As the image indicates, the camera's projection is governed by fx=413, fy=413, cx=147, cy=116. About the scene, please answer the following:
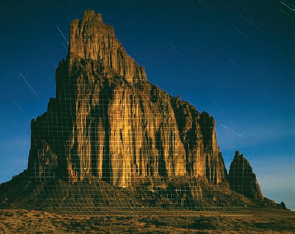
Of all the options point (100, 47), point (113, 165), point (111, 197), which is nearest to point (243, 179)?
point (113, 165)

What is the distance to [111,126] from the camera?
4454 inches

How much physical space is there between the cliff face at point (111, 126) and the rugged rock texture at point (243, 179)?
13.6 ft

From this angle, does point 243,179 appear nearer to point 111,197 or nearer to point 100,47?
point 111,197

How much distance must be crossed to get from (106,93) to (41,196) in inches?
1437

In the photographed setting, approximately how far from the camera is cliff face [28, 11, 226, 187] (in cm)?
10725

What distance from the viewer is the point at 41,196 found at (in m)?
91.6

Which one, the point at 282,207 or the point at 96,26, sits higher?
the point at 96,26

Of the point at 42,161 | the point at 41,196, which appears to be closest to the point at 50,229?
the point at 41,196

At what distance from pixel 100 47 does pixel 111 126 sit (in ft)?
101

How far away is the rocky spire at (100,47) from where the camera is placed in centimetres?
12519

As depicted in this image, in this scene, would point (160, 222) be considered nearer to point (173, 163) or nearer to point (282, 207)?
point (173, 163)

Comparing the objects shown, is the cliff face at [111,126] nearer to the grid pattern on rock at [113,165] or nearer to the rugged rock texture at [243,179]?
the grid pattern on rock at [113,165]

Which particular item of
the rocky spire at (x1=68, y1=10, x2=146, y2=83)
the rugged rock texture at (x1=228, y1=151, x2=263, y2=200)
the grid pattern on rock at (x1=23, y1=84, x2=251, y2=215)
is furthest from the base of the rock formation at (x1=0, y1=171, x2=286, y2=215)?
the rocky spire at (x1=68, y1=10, x2=146, y2=83)

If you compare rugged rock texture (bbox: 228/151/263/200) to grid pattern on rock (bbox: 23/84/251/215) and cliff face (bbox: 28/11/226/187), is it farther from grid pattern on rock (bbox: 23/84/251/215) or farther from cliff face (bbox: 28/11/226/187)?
grid pattern on rock (bbox: 23/84/251/215)
